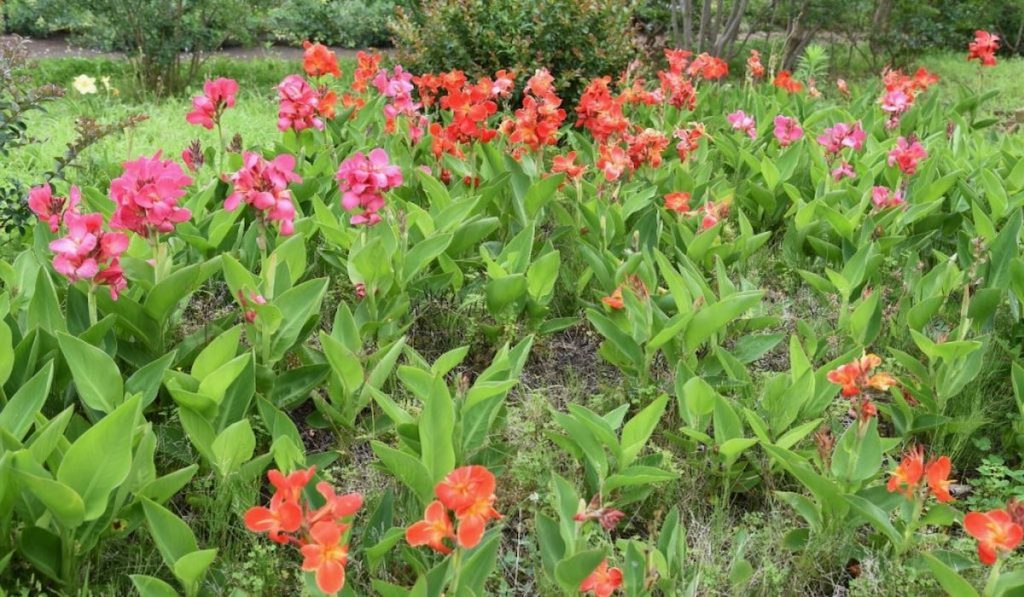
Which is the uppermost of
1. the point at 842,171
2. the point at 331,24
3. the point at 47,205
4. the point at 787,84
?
the point at 47,205

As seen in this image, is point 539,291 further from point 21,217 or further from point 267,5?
point 267,5

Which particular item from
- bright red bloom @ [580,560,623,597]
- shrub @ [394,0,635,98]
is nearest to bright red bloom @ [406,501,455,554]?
bright red bloom @ [580,560,623,597]

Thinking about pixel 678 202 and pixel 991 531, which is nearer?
pixel 991 531

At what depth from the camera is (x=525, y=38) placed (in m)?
6.12

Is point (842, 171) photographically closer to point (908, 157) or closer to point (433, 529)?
point (908, 157)

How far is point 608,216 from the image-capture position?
12.1 feet

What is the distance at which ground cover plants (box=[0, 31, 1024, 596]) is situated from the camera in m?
1.98

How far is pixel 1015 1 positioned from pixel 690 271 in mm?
10873

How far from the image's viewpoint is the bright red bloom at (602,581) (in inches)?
72.1

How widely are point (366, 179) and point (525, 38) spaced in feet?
11.9

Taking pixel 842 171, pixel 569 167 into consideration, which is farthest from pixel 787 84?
pixel 569 167

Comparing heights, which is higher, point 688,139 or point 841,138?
point 841,138

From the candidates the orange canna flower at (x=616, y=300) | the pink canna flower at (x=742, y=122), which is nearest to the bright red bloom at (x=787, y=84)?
the pink canna flower at (x=742, y=122)

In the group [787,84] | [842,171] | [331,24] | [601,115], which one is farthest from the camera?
[331,24]
